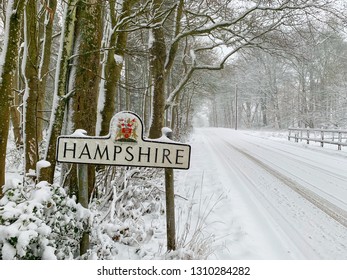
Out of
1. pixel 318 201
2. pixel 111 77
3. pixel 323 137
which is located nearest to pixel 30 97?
pixel 111 77

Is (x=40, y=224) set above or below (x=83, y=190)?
below

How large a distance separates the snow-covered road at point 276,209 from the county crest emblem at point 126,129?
6.23 ft

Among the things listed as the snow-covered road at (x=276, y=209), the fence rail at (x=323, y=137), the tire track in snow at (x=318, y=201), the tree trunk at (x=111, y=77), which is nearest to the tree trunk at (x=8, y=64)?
the tree trunk at (x=111, y=77)

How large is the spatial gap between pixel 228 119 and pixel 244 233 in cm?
5612

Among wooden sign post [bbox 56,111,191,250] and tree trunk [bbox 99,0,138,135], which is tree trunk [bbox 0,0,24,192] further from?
tree trunk [bbox 99,0,138,135]

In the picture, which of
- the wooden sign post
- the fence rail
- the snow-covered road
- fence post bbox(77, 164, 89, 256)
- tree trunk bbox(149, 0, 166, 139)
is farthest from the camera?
the fence rail

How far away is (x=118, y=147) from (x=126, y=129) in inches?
8.0

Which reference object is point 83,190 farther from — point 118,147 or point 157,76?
point 157,76

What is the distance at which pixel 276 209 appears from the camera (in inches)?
199

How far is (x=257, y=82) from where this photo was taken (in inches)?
1444

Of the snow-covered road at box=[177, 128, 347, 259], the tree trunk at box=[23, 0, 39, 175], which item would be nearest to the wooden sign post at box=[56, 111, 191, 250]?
the snow-covered road at box=[177, 128, 347, 259]

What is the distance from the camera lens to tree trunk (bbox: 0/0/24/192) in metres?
3.50

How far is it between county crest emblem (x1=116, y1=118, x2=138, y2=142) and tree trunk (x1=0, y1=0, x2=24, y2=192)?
1710mm

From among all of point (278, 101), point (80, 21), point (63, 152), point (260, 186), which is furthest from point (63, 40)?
point (278, 101)
